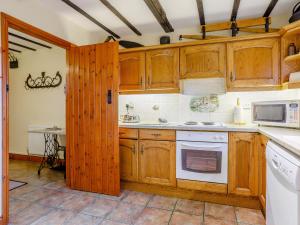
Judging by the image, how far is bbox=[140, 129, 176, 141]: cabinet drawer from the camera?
2434mm

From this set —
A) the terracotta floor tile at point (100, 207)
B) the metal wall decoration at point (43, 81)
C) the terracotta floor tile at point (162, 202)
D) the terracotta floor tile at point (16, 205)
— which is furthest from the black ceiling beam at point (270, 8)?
the terracotta floor tile at point (16, 205)

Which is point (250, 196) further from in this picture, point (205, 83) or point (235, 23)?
point (235, 23)

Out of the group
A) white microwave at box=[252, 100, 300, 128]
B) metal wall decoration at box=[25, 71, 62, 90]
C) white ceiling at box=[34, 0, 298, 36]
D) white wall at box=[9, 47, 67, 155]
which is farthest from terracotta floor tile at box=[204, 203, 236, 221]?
metal wall decoration at box=[25, 71, 62, 90]

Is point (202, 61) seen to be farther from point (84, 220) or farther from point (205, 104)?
point (84, 220)

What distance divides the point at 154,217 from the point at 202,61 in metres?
1.94

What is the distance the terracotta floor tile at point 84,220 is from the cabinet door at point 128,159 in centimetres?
73

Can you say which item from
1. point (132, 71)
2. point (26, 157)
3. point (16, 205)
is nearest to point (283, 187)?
point (132, 71)

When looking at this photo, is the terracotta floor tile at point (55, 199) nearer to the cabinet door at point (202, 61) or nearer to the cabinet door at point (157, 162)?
the cabinet door at point (157, 162)

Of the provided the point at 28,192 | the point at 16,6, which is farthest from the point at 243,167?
the point at 16,6

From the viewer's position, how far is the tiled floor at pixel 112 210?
193 cm

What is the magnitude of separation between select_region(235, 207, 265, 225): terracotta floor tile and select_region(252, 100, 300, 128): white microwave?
3.11ft

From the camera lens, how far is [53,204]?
2264 mm

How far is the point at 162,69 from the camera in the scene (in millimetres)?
2770

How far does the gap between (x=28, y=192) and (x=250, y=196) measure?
272cm
